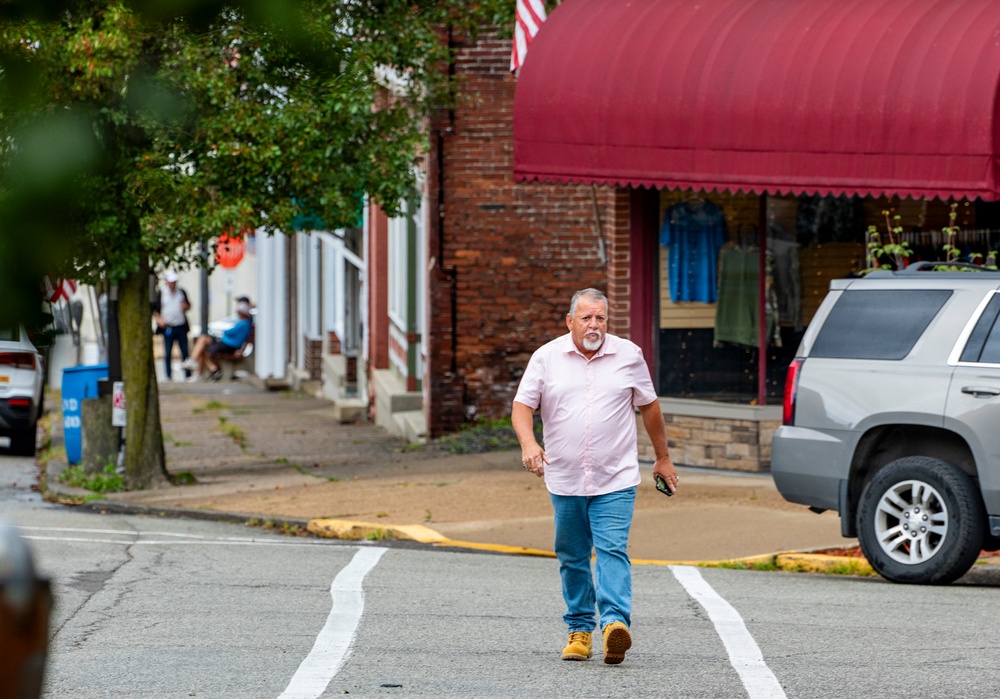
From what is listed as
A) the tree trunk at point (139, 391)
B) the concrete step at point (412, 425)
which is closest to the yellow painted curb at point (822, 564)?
the tree trunk at point (139, 391)

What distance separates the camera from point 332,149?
1365 cm

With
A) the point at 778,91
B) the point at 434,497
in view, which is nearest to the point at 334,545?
the point at 434,497

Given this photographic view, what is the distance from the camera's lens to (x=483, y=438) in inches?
688

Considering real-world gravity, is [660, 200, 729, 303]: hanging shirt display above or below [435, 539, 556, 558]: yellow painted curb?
above

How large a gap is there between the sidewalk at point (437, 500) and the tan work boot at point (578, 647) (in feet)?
13.4

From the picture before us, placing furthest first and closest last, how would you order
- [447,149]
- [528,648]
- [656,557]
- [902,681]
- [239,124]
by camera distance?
[447,149] < [239,124] < [656,557] < [528,648] < [902,681]

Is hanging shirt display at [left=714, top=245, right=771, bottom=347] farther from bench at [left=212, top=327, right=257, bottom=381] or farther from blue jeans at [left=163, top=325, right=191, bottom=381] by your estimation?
bench at [left=212, top=327, right=257, bottom=381]

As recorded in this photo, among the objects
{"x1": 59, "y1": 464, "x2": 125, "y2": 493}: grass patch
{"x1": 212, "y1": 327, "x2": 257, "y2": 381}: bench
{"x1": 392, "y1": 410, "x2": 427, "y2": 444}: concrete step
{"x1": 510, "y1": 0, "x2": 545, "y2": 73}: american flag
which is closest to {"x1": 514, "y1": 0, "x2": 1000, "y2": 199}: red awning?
{"x1": 510, "y1": 0, "x2": 545, "y2": 73}: american flag

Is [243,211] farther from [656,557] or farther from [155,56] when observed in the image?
[155,56]

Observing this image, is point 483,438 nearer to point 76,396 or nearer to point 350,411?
point 76,396

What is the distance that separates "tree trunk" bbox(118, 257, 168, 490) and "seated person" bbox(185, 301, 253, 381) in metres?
17.3

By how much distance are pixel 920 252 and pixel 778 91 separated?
215 cm

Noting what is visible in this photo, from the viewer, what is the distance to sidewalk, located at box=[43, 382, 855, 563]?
11.6 m

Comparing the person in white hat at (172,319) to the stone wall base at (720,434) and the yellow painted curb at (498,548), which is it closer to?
the stone wall base at (720,434)
